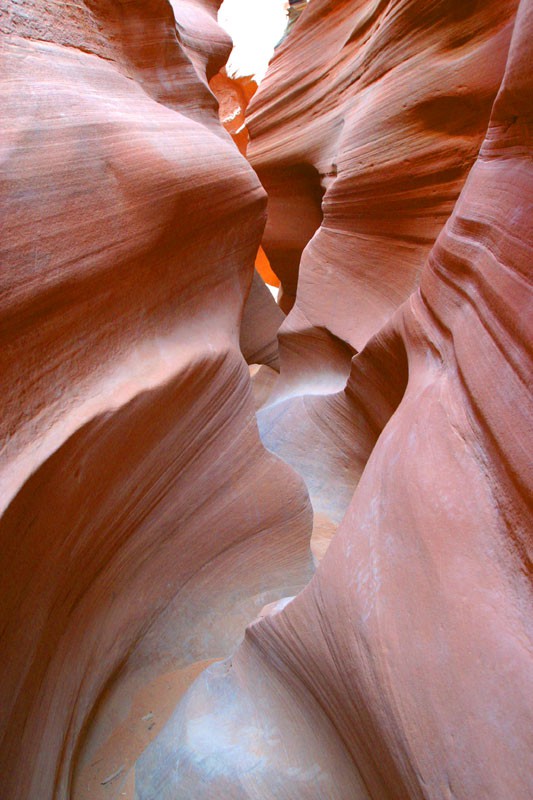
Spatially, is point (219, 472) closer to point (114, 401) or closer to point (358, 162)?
point (114, 401)

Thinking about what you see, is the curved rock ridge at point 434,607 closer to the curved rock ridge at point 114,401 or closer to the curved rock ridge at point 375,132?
the curved rock ridge at point 114,401

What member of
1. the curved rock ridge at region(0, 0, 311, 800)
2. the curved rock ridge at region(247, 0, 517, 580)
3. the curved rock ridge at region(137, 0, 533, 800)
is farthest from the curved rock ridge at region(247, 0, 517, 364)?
the curved rock ridge at region(137, 0, 533, 800)

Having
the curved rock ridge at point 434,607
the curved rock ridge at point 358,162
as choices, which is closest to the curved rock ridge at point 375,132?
the curved rock ridge at point 358,162

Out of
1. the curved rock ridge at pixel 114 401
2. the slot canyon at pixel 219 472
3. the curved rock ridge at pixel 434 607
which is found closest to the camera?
the curved rock ridge at pixel 434 607

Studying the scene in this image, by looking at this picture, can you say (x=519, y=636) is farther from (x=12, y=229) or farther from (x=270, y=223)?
(x=270, y=223)

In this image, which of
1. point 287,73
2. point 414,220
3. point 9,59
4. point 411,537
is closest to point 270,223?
point 287,73

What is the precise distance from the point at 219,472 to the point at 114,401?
62 cm

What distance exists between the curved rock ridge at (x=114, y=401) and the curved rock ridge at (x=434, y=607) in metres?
0.29

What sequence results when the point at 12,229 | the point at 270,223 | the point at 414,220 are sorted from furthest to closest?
the point at 270,223
the point at 414,220
the point at 12,229

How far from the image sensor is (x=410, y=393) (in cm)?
137

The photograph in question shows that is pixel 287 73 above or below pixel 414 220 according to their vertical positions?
above

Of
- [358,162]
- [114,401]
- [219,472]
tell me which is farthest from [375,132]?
[114,401]

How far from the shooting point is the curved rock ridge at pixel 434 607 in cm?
73

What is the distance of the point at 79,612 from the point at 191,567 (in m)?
0.47
